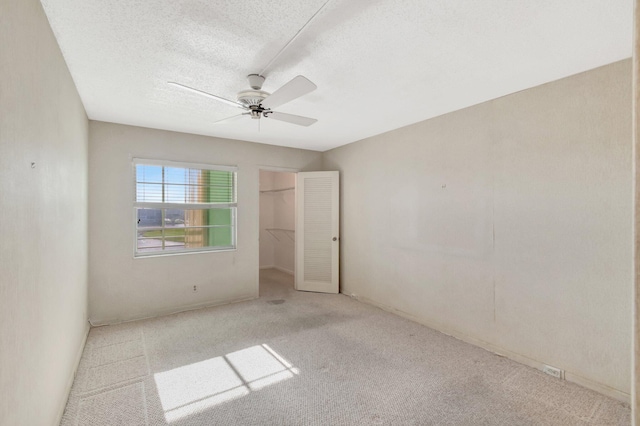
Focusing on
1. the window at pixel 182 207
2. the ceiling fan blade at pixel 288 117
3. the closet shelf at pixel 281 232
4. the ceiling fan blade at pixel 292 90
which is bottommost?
the closet shelf at pixel 281 232

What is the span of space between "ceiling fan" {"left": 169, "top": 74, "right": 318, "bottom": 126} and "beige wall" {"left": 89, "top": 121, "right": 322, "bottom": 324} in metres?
1.86

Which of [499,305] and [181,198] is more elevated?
[181,198]

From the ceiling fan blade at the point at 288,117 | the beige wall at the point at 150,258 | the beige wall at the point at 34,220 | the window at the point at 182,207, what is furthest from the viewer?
the window at the point at 182,207

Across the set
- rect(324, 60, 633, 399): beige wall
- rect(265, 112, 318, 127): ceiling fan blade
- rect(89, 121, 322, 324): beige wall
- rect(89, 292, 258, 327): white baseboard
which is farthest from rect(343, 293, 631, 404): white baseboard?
rect(265, 112, 318, 127): ceiling fan blade

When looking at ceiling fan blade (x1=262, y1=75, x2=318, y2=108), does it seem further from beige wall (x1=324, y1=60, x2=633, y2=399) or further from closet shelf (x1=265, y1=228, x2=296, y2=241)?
closet shelf (x1=265, y1=228, x2=296, y2=241)

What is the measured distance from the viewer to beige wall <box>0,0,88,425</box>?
1104 mm

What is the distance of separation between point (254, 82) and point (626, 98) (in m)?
2.77

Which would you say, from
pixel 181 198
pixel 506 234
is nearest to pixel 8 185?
pixel 181 198

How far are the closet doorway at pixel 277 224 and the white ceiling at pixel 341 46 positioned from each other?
3.83 metres

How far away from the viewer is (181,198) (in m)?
4.15

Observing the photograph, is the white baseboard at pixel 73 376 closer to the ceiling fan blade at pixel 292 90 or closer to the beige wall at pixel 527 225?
the ceiling fan blade at pixel 292 90

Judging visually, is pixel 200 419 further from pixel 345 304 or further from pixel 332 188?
pixel 332 188

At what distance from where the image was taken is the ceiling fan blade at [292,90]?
1903mm

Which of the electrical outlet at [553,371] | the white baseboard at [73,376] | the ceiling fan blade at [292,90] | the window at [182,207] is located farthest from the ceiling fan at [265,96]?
the electrical outlet at [553,371]
